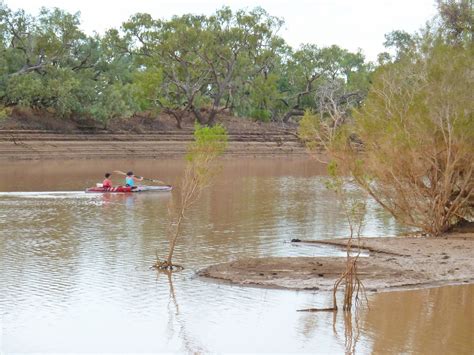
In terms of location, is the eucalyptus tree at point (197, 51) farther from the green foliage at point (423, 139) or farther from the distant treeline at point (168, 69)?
the green foliage at point (423, 139)

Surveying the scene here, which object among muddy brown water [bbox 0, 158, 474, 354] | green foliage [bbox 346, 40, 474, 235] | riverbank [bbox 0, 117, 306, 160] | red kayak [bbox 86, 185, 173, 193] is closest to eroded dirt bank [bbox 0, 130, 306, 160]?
riverbank [bbox 0, 117, 306, 160]

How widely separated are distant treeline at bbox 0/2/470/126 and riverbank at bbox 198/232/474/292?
35.0m

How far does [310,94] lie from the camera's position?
279 ft

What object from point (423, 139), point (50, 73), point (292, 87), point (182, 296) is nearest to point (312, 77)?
point (292, 87)

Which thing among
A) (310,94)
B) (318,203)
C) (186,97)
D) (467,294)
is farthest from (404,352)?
(310,94)

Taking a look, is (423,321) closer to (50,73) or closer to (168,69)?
(50,73)

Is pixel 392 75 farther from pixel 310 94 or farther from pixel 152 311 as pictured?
pixel 310 94

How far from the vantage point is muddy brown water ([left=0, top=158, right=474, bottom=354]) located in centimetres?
1266

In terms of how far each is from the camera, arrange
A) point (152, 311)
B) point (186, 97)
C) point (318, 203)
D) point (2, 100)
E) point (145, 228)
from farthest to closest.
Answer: point (186, 97) < point (2, 100) < point (318, 203) < point (145, 228) < point (152, 311)

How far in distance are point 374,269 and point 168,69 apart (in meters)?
57.8

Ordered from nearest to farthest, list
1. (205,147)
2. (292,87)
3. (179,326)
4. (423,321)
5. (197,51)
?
(179,326)
(423,321)
(205,147)
(197,51)
(292,87)

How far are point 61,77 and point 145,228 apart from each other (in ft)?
132

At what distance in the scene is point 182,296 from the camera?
15.5 m

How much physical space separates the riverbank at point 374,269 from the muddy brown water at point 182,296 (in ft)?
1.66
